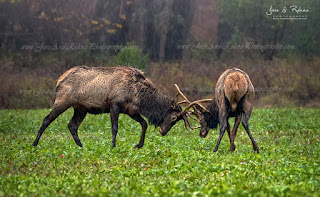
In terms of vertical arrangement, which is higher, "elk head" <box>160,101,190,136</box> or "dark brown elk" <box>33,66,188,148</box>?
"dark brown elk" <box>33,66,188,148</box>

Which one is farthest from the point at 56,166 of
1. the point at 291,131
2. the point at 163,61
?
the point at 163,61

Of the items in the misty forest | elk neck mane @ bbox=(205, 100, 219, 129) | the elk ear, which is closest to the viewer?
elk neck mane @ bbox=(205, 100, 219, 129)

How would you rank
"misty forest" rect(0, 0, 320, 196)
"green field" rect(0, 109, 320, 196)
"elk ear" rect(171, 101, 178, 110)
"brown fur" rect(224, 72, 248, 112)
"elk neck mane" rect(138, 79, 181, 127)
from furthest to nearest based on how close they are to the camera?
"misty forest" rect(0, 0, 320, 196), "elk ear" rect(171, 101, 178, 110), "elk neck mane" rect(138, 79, 181, 127), "brown fur" rect(224, 72, 248, 112), "green field" rect(0, 109, 320, 196)

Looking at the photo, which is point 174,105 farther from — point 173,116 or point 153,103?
point 153,103

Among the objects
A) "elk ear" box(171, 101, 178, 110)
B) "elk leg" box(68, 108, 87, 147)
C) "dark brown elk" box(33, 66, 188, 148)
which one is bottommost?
"elk leg" box(68, 108, 87, 147)

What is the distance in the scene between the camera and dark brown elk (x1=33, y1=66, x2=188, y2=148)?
12.1 m

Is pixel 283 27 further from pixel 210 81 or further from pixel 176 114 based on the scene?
pixel 176 114

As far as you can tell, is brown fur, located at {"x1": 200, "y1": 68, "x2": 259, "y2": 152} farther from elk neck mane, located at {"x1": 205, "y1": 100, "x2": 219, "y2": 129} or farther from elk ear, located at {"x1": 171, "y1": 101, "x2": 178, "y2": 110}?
elk ear, located at {"x1": 171, "y1": 101, "x2": 178, "y2": 110}

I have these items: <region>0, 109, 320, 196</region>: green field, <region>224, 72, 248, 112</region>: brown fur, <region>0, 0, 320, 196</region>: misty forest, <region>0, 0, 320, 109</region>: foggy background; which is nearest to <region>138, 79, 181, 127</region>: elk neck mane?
<region>0, 109, 320, 196</region>: green field

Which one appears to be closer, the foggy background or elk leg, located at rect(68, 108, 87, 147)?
elk leg, located at rect(68, 108, 87, 147)

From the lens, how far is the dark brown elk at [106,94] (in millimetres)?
12094

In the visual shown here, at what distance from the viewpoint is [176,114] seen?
13.0m

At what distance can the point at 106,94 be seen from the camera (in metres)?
12.1

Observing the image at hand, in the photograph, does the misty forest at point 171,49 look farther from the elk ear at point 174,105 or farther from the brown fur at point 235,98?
the brown fur at point 235,98
